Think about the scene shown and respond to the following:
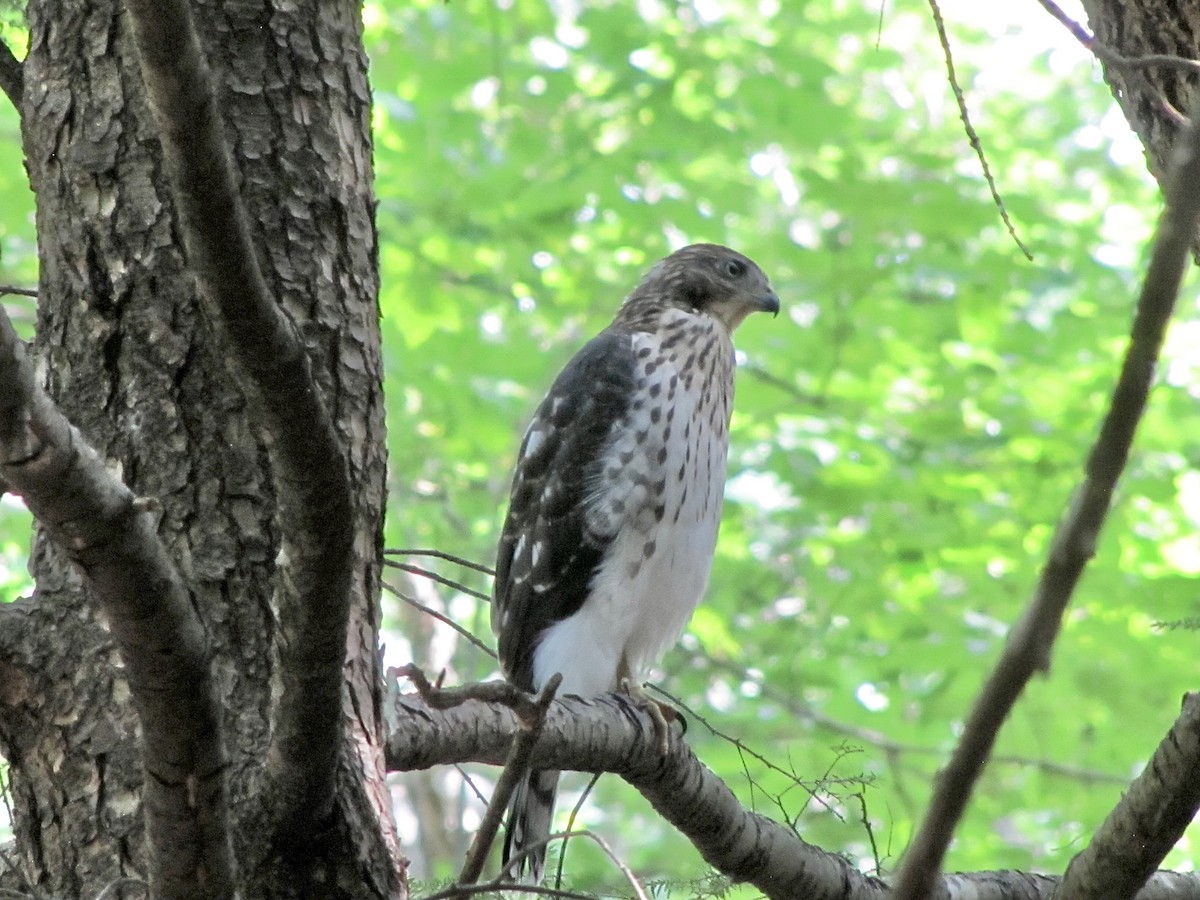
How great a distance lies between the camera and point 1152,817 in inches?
65.9

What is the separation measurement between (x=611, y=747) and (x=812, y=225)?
25.9ft

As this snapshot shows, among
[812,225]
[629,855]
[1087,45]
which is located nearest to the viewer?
[1087,45]

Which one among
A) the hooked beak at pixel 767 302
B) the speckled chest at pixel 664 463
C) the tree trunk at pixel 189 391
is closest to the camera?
the tree trunk at pixel 189 391

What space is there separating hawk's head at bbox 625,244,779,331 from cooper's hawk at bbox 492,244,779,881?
46cm

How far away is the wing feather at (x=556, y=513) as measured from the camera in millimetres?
4172

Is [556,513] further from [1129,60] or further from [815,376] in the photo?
[815,376]

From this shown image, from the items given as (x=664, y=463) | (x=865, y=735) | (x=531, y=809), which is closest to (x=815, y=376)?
(x=865, y=735)

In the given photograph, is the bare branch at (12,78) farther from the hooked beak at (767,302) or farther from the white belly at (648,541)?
the hooked beak at (767,302)

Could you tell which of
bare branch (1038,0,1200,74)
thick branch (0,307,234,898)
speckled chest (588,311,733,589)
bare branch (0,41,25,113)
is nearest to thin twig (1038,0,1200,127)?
bare branch (1038,0,1200,74)

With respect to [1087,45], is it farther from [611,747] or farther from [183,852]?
[183,852]

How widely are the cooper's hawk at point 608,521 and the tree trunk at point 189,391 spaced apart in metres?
1.71

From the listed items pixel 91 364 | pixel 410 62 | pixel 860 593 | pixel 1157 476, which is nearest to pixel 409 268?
pixel 410 62

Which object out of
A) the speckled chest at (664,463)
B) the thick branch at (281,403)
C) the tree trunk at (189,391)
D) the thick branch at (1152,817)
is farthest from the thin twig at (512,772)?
the speckled chest at (664,463)

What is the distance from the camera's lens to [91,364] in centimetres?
229
